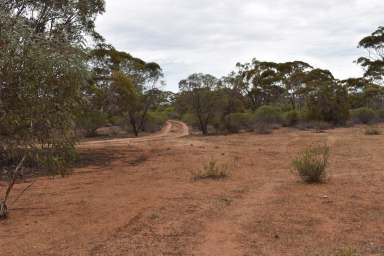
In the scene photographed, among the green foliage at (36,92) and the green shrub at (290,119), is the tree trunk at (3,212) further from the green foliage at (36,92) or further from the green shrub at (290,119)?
the green shrub at (290,119)

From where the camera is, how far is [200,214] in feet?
27.6

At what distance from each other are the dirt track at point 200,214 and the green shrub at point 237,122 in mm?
22626

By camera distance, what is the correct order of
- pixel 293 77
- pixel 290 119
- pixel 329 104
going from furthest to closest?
pixel 293 77
pixel 290 119
pixel 329 104

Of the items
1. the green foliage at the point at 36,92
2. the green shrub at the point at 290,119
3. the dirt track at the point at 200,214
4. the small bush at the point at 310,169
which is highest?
the green foliage at the point at 36,92

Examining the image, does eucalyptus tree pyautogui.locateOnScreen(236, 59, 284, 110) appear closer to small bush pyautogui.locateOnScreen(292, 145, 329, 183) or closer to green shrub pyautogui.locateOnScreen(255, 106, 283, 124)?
green shrub pyautogui.locateOnScreen(255, 106, 283, 124)

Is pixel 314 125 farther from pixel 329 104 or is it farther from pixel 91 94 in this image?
pixel 91 94

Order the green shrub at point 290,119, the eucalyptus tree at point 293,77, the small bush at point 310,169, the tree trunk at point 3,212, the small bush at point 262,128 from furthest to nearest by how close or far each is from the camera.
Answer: the eucalyptus tree at point 293,77, the green shrub at point 290,119, the small bush at point 262,128, the small bush at point 310,169, the tree trunk at point 3,212

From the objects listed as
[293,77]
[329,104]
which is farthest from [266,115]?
[293,77]

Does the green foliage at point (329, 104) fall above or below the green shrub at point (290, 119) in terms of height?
above

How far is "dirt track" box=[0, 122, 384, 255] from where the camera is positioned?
6.66 m

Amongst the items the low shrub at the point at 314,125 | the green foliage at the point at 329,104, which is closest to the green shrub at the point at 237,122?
the low shrub at the point at 314,125

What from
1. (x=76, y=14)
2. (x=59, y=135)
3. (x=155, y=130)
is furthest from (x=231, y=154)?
(x=155, y=130)

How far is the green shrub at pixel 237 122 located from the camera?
37.4 metres

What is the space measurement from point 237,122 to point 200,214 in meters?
29.3
